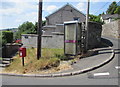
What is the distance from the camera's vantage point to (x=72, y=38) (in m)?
10.7

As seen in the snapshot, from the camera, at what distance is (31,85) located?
6.03 m

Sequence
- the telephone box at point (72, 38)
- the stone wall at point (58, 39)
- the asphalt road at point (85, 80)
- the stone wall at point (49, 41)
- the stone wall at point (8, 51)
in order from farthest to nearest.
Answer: the stone wall at point (8, 51) < the stone wall at point (49, 41) < the stone wall at point (58, 39) < the telephone box at point (72, 38) < the asphalt road at point (85, 80)

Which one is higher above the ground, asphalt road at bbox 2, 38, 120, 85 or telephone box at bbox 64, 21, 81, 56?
telephone box at bbox 64, 21, 81, 56

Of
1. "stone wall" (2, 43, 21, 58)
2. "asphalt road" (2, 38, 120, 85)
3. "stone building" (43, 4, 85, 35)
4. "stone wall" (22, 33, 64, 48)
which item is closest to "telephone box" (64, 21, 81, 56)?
"asphalt road" (2, 38, 120, 85)

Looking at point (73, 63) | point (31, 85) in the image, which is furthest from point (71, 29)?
point (31, 85)

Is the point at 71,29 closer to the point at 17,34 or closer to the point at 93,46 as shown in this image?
the point at 93,46

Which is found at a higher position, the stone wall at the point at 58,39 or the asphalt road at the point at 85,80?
the stone wall at the point at 58,39

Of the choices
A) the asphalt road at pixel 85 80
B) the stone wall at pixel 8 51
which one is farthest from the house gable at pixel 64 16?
the asphalt road at pixel 85 80

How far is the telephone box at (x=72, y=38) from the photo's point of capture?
10.5 metres

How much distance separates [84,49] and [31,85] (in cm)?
621

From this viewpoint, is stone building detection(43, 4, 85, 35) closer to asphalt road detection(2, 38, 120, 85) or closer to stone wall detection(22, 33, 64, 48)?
stone wall detection(22, 33, 64, 48)

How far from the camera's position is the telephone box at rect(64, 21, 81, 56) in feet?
34.5

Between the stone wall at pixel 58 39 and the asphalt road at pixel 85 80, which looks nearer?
the asphalt road at pixel 85 80

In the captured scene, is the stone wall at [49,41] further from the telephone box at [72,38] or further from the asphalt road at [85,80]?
the asphalt road at [85,80]
